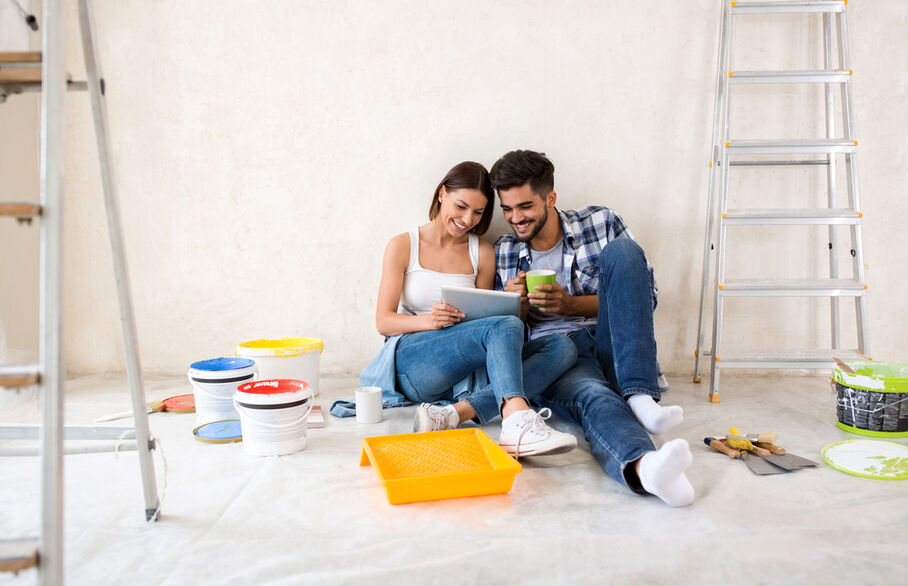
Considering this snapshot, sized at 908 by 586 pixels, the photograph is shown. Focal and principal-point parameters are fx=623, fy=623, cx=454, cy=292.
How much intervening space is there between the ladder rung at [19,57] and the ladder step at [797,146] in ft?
7.71

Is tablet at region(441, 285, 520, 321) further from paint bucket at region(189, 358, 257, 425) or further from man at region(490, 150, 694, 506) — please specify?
paint bucket at region(189, 358, 257, 425)

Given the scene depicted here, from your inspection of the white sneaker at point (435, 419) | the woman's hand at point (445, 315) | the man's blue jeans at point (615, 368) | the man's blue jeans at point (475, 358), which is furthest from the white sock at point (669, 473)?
the woman's hand at point (445, 315)

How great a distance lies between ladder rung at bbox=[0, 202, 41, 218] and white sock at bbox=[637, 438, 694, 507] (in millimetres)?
1230

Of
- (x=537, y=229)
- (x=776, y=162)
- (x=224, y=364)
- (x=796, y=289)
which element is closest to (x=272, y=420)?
(x=224, y=364)

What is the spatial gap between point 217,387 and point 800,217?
89.5 inches

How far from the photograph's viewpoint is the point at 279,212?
2.86 meters

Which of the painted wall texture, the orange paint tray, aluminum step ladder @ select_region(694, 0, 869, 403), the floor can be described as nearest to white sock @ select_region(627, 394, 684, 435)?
the floor

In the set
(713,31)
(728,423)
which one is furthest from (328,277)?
(713,31)

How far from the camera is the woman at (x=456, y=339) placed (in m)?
1.87

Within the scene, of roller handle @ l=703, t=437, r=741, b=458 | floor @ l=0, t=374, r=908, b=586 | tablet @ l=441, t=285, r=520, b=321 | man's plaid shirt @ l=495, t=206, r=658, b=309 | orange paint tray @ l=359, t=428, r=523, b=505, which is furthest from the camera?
man's plaid shirt @ l=495, t=206, r=658, b=309

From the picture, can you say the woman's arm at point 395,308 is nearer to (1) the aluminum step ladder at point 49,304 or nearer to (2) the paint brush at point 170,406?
(2) the paint brush at point 170,406

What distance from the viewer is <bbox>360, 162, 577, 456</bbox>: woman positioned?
187cm

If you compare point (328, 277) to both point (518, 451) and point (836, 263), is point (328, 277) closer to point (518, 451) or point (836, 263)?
point (518, 451)

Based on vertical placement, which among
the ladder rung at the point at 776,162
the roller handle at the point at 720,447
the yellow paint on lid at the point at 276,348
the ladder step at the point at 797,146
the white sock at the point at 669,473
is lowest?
the roller handle at the point at 720,447
